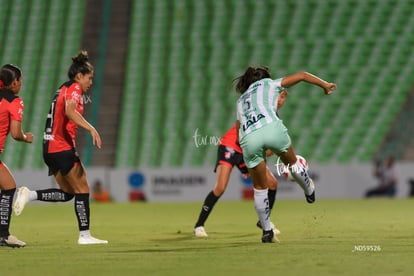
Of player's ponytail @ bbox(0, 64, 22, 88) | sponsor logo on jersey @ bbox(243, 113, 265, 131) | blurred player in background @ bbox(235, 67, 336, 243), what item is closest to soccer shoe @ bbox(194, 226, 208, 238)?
blurred player in background @ bbox(235, 67, 336, 243)

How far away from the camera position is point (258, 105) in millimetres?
8695

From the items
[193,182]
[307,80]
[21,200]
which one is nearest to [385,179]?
[193,182]

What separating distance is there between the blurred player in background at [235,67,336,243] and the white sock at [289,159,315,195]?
12 cm

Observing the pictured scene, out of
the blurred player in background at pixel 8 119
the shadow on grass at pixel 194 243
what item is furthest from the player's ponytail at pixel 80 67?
the shadow on grass at pixel 194 243

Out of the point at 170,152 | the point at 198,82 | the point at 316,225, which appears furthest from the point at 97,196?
the point at 316,225

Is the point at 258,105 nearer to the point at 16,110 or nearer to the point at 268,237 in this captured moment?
the point at 268,237

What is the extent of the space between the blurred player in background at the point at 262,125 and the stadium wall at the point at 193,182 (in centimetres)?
1211

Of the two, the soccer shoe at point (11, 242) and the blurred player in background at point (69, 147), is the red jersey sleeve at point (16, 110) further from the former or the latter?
the soccer shoe at point (11, 242)

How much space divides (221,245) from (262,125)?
1.39 m

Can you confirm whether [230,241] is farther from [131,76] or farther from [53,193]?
[131,76]

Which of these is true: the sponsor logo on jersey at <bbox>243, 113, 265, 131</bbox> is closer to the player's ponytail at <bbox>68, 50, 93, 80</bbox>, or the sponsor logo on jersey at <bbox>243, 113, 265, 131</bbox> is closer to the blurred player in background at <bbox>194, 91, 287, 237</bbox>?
the player's ponytail at <bbox>68, 50, 93, 80</bbox>

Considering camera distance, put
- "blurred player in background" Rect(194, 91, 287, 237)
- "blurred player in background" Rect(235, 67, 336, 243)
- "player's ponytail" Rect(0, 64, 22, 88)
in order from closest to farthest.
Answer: "blurred player in background" Rect(235, 67, 336, 243) < "player's ponytail" Rect(0, 64, 22, 88) < "blurred player in background" Rect(194, 91, 287, 237)

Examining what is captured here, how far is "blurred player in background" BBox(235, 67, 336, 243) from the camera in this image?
28.3 ft

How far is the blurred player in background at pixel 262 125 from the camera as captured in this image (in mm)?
8625
